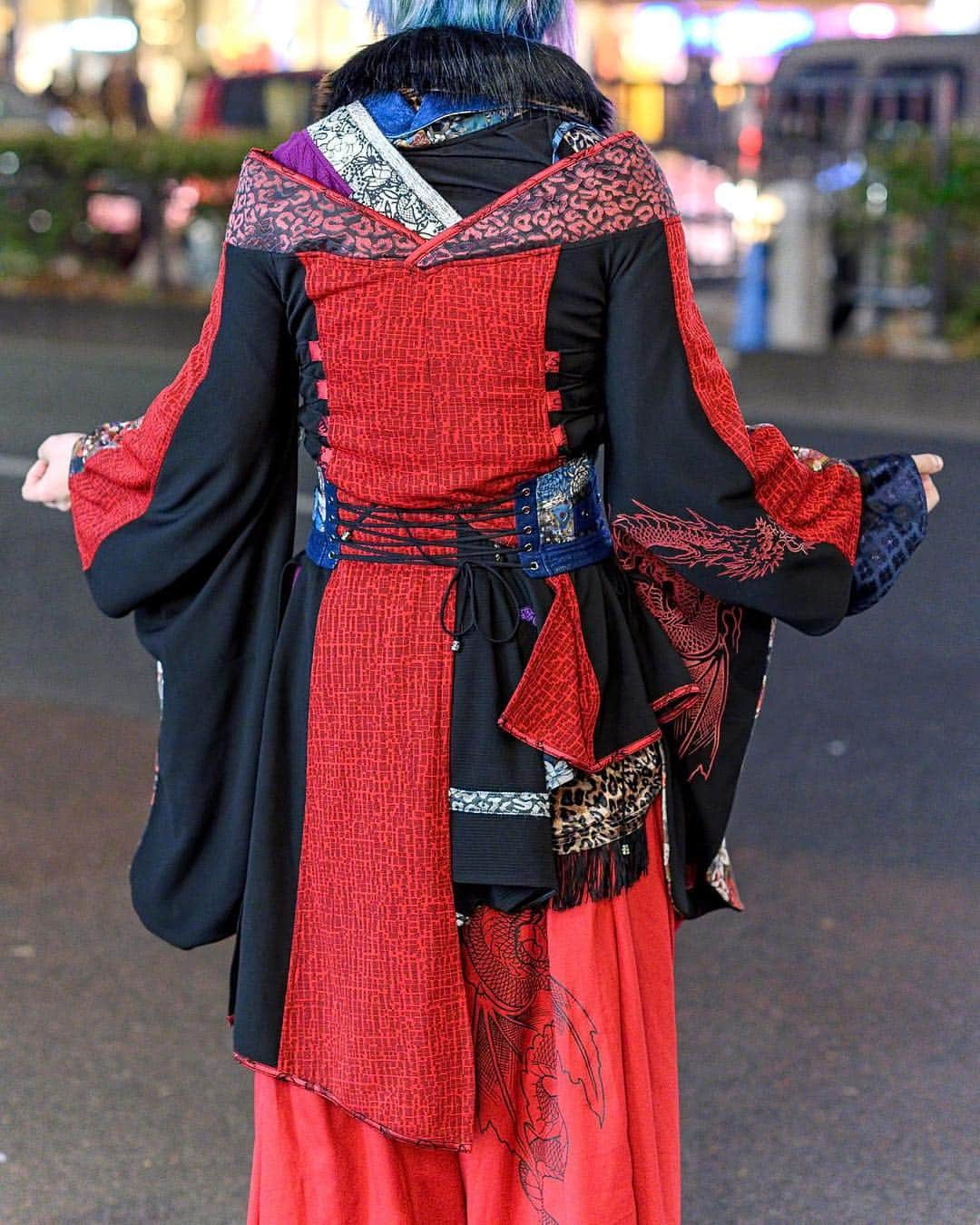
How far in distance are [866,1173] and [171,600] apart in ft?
5.43

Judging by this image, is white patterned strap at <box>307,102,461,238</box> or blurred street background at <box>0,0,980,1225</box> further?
blurred street background at <box>0,0,980,1225</box>

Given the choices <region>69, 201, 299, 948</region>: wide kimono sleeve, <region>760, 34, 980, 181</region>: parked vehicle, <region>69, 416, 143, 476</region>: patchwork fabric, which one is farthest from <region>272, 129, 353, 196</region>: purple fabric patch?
<region>760, 34, 980, 181</region>: parked vehicle

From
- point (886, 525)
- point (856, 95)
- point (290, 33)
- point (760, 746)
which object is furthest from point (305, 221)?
point (290, 33)

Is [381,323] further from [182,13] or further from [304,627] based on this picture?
[182,13]

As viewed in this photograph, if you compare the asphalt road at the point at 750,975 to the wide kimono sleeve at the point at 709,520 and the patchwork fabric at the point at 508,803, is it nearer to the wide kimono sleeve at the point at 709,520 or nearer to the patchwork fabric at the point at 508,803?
the wide kimono sleeve at the point at 709,520

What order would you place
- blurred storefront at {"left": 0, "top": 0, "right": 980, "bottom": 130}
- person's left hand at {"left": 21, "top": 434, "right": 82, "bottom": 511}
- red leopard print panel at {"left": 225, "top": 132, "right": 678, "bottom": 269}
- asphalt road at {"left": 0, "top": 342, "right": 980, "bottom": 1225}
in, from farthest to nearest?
blurred storefront at {"left": 0, "top": 0, "right": 980, "bottom": 130} → asphalt road at {"left": 0, "top": 342, "right": 980, "bottom": 1225} → person's left hand at {"left": 21, "top": 434, "right": 82, "bottom": 511} → red leopard print panel at {"left": 225, "top": 132, "right": 678, "bottom": 269}

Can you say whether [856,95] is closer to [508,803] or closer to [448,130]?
[448,130]

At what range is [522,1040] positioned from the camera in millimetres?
2260

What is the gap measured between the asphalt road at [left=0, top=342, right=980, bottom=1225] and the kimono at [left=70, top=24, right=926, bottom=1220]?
3.13 ft

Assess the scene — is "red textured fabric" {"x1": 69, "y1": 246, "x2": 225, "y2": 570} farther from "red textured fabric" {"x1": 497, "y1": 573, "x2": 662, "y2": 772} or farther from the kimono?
"red textured fabric" {"x1": 497, "y1": 573, "x2": 662, "y2": 772}

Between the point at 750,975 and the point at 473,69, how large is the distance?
7.69 feet

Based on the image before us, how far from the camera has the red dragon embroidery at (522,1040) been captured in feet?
7.27

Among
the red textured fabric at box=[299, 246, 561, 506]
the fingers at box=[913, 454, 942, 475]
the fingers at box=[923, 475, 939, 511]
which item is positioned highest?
the red textured fabric at box=[299, 246, 561, 506]

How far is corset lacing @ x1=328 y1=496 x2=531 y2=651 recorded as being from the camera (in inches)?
85.5
